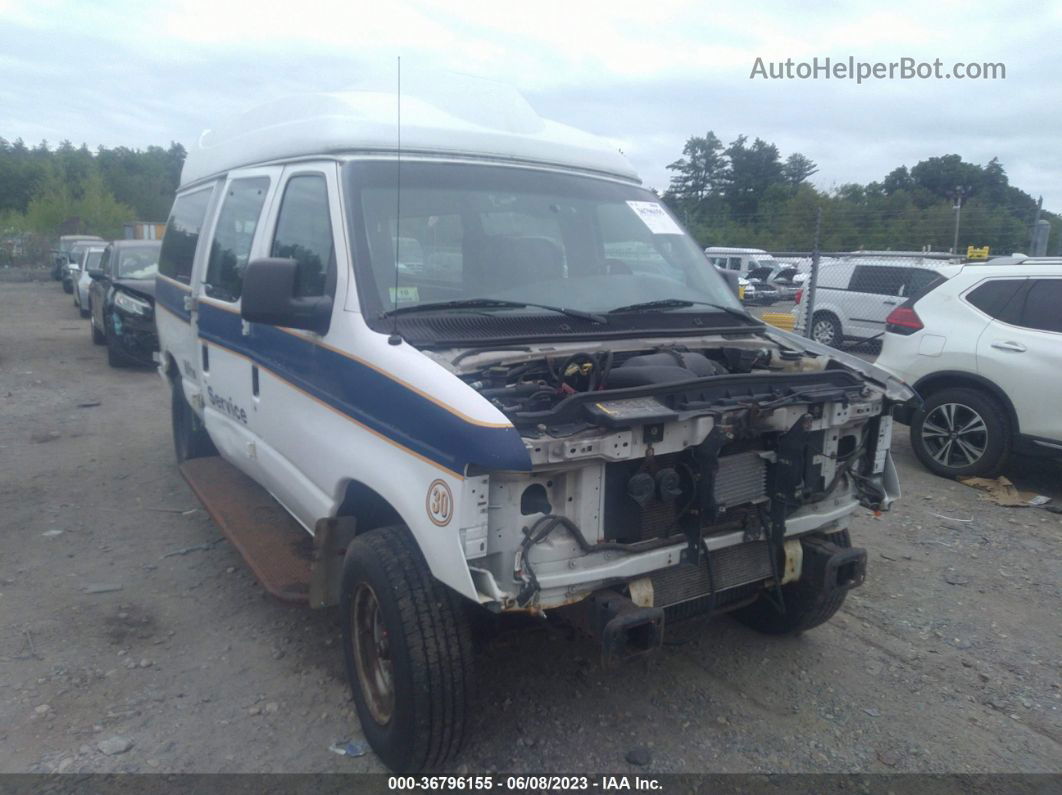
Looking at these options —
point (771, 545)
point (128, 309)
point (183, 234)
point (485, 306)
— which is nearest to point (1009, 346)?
point (771, 545)

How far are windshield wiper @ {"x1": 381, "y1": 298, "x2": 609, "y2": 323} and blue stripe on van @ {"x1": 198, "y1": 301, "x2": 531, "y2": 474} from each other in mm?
310

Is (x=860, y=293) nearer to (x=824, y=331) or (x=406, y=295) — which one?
(x=824, y=331)

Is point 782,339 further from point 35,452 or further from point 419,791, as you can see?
point 35,452

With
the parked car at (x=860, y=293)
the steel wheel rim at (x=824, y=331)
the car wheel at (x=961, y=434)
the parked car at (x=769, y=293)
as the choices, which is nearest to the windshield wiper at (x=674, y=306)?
the car wheel at (x=961, y=434)

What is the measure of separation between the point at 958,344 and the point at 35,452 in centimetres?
799

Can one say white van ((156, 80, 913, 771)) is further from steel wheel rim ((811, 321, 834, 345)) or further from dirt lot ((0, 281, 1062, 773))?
steel wheel rim ((811, 321, 834, 345))

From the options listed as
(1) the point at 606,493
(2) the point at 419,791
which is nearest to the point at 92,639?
(2) the point at 419,791

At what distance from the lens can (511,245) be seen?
3734mm

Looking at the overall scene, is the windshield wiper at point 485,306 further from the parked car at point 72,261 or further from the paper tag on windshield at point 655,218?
the parked car at point 72,261

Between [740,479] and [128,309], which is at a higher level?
[740,479]

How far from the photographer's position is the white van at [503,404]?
8.85 ft

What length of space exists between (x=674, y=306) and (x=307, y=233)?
5.57 ft

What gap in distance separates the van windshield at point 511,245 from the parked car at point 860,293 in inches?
357

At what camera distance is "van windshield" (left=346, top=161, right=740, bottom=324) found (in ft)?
11.1
